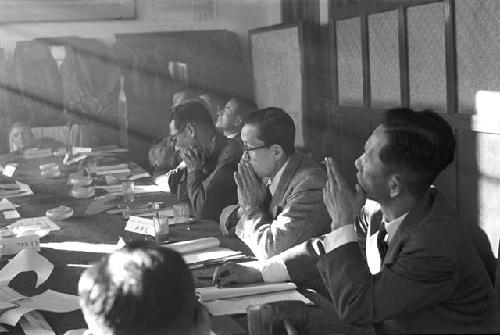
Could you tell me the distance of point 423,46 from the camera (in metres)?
4.51

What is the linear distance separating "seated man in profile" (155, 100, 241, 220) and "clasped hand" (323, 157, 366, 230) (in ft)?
5.48

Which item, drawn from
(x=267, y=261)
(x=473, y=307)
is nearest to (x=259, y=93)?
(x=267, y=261)

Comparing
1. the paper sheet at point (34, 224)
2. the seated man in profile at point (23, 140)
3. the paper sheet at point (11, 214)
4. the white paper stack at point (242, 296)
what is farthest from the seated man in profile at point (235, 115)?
the white paper stack at point (242, 296)

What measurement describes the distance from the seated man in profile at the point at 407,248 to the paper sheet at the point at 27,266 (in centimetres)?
104

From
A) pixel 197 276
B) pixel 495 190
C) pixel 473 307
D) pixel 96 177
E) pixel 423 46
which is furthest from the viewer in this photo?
pixel 96 177

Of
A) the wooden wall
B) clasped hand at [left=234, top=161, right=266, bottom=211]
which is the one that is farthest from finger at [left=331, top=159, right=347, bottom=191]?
the wooden wall

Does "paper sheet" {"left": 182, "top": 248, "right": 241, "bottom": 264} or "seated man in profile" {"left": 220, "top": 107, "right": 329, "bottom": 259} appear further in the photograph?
"seated man in profile" {"left": 220, "top": 107, "right": 329, "bottom": 259}

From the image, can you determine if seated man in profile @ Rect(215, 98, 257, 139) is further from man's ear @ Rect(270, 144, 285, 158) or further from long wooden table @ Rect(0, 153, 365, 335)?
man's ear @ Rect(270, 144, 285, 158)

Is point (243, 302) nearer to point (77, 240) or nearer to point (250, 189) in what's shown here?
point (250, 189)

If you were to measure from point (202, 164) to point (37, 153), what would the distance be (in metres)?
2.62

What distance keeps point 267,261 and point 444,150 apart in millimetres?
742

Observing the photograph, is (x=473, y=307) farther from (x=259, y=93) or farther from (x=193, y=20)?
(x=193, y=20)

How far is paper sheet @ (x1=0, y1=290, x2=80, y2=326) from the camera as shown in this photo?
2.13 meters

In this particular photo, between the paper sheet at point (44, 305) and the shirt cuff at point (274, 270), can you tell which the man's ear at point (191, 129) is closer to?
the shirt cuff at point (274, 270)
